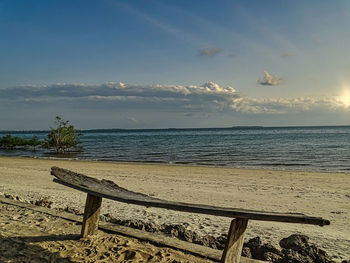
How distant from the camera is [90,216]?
4.28 meters

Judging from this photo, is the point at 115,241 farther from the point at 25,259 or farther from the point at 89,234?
the point at 25,259

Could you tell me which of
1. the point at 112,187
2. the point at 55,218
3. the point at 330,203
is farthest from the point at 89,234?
the point at 330,203

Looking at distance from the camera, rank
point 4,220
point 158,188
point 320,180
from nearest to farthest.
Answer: point 4,220 → point 158,188 → point 320,180

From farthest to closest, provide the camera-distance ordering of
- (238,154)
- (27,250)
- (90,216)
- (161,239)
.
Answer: (238,154), (90,216), (161,239), (27,250)

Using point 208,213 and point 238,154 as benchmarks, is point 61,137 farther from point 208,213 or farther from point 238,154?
point 208,213

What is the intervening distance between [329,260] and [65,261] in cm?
331

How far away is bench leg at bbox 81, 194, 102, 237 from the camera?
4.22 metres

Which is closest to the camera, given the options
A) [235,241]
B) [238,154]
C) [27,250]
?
[235,241]

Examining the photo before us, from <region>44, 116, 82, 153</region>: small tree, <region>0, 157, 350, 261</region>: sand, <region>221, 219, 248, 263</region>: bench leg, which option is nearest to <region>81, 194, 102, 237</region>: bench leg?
<region>0, 157, 350, 261</region>: sand

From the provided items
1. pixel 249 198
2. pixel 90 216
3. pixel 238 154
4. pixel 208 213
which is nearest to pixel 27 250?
pixel 90 216

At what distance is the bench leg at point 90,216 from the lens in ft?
13.9

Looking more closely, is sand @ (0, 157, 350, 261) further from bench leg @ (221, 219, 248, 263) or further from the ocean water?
the ocean water

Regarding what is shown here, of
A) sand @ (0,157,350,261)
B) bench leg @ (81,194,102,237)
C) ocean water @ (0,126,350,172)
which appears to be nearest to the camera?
bench leg @ (81,194,102,237)

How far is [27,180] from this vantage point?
38.2 ft
